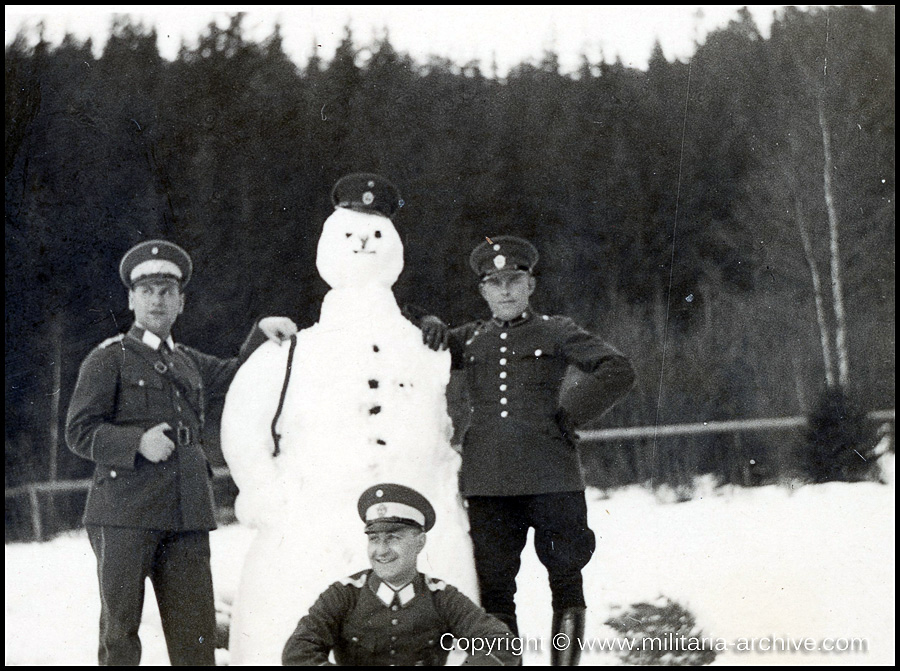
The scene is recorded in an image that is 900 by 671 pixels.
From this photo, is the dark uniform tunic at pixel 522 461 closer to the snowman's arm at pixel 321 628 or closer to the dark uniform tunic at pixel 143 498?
the snowman's arm at pixel 321 628

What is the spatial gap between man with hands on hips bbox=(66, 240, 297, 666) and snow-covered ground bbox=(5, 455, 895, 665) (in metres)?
0.08

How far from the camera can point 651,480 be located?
3.12 metres

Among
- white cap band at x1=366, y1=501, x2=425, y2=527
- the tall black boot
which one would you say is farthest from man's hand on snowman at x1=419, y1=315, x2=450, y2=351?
the tall black boot

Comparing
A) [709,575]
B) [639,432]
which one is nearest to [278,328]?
[639,432]

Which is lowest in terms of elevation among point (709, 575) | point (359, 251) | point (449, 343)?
point (709, 575)

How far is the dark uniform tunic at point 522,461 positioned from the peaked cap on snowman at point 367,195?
20.6 inches

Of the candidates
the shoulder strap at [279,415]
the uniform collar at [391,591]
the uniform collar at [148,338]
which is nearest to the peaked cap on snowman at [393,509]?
the uniform collar at [391,591]

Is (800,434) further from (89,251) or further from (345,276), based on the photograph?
(89,251)

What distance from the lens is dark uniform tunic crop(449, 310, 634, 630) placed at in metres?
2.81

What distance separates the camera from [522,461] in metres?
2.80

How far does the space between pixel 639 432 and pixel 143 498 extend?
5.33 feet

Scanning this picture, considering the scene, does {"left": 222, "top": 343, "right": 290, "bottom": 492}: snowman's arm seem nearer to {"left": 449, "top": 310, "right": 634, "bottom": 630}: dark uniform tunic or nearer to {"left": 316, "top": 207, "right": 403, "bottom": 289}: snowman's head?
{"left": 316, "top": 207, "right": 403, "bottom": 289}: snowman's head

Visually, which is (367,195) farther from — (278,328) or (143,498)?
(143,498)

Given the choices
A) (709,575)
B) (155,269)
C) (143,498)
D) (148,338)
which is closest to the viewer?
(143,498)
